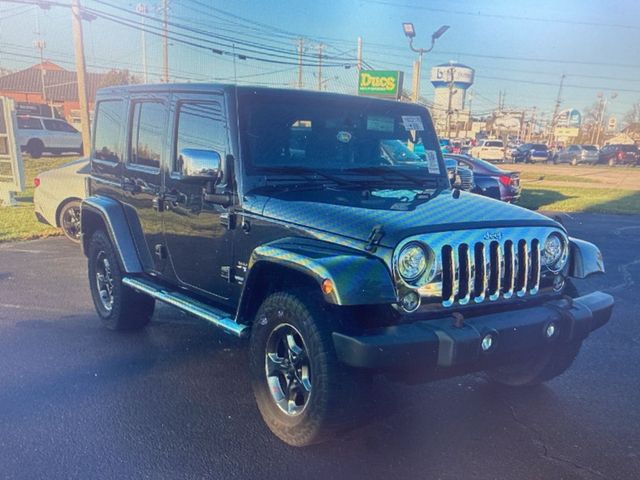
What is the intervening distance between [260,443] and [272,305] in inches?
33.1

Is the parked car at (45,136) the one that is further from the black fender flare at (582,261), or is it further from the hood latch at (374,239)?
the black fender flare at (582,261)

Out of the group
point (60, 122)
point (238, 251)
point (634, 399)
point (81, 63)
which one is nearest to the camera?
point (238, 251)

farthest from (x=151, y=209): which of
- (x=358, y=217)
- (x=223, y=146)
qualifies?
(x=358, y=217)

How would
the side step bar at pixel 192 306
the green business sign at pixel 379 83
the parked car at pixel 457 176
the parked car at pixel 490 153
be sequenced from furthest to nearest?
the parked car at pixel 490 153 → the green business sign at pixel 379 83 → the parked car at pixel 457 176 → the side step bar at pixel 192 306

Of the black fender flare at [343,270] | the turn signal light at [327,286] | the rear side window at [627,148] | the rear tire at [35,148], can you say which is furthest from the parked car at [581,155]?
the turn signal light at [327,286]

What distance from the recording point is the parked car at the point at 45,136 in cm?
2514

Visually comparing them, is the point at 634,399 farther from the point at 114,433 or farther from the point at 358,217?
the point at 114,433

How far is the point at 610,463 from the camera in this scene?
3.21 meters

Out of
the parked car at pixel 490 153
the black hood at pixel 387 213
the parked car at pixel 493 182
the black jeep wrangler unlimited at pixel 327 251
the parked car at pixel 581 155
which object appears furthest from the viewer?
the parked car at pixel 581 155

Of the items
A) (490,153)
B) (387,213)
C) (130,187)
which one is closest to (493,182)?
(130,187)

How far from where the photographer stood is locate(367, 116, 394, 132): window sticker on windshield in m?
4.24

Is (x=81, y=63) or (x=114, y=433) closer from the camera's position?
(x=114, y=433)

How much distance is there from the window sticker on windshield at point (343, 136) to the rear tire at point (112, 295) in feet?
7.64

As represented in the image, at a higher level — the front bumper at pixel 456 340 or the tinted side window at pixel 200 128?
the tinted side window at pixel 200 128
